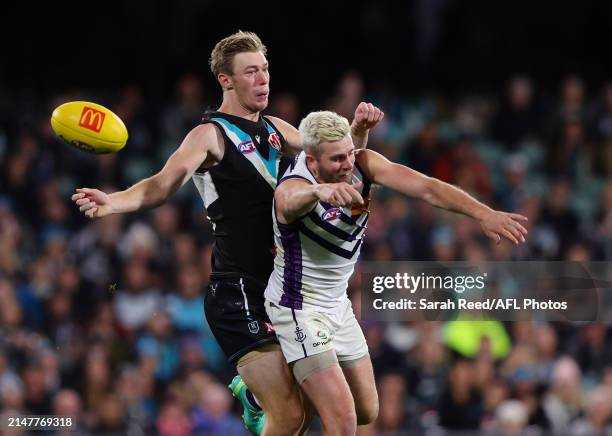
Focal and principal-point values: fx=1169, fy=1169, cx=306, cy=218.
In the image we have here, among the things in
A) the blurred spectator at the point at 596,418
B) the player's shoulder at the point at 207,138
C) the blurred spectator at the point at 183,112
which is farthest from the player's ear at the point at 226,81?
the blurred spectator at the point at 183,112

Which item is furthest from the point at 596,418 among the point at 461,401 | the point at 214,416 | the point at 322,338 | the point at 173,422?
the point at 322,338

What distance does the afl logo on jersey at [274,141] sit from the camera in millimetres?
6230

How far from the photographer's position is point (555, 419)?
962 centimetres

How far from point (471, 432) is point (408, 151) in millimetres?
3701

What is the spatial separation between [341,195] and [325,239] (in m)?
0.74

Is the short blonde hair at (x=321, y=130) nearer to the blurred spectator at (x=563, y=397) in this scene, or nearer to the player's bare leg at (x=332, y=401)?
the player's bare leg at (x=332, y=401)

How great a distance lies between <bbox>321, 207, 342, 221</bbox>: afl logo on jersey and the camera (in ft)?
18.5

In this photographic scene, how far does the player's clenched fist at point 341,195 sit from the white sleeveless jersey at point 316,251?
0.48 meters

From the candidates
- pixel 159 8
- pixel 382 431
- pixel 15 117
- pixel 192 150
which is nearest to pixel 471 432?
pixel 382 431

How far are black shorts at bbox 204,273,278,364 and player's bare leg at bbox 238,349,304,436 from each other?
0.10 m

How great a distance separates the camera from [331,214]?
5.66 meters

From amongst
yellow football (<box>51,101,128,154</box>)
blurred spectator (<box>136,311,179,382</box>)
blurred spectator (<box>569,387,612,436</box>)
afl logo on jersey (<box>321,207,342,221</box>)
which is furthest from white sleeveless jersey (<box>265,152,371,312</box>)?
blurred spectator (<box>569,387,612,436</box>)

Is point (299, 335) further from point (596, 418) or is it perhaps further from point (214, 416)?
point (596, 418)

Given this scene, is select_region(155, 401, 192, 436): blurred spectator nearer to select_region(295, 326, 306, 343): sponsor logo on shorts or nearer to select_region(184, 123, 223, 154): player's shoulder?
select_region(295, 326, 306, 343): sponsor logo on shorts
